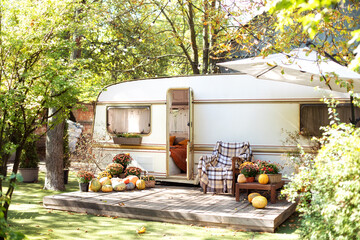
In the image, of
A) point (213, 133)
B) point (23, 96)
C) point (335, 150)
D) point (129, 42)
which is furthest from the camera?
point (129, 42)

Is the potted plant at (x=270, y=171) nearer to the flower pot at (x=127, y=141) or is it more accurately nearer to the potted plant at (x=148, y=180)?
the potted plant at (x=148, y=180)

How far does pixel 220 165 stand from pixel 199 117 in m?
1.24

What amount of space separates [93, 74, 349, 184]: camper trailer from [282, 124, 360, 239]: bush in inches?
166

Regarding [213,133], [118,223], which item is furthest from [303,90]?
[118,223]

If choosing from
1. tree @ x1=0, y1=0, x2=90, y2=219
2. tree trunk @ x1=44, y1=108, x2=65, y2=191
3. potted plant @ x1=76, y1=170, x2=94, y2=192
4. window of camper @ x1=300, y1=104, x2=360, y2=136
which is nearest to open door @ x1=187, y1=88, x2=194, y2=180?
Answer: potted plant @ x1=76, y1=170, x2=94, y2=192

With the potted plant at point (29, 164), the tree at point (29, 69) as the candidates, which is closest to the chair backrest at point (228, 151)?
the tree at point (29, 69)

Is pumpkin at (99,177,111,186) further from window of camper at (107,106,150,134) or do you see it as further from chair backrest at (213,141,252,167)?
chair backrest at (213,141,252,167)

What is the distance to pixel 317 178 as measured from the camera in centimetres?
402

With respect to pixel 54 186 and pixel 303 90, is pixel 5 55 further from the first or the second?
pixel 303 90

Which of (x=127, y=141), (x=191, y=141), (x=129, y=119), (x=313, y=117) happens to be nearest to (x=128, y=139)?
(x=127, y=141)

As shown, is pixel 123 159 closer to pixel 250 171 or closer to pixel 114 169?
pixel 114 169

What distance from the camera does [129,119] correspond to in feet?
33.0

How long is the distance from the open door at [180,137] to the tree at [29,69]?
3.79 metres

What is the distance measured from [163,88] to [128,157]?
181cm
